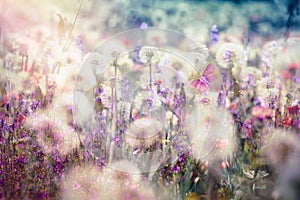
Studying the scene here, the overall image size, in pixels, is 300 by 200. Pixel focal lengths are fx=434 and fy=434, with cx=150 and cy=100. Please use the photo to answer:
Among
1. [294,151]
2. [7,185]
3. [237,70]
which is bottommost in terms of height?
[7,185]

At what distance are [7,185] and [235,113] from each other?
3.72 ft

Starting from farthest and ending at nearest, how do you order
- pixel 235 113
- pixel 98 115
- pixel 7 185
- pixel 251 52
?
pixel 251 52, pixel 235 113, pixel 98 115, pixel 7 185

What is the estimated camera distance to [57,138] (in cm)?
198

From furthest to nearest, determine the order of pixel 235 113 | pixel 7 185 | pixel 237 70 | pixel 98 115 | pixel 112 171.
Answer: pixel 237 70, pixel 235 113, pixel 98 115, pixel 112 171, pixel 7 185

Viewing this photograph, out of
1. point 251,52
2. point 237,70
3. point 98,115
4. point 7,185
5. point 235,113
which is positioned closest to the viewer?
point 7,185

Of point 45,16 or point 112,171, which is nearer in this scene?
point 112,171

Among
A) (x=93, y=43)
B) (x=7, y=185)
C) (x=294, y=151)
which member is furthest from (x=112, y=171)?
(x=93, y=43)

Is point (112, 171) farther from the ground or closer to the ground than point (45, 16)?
closer to the ground

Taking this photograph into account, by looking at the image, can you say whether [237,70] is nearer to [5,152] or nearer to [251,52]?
[251,52]

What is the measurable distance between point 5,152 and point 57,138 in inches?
9.2

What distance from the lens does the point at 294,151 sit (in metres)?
1.92

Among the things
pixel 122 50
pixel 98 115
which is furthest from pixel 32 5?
pixel 98 115

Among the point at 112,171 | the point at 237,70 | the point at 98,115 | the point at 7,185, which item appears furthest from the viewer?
the point at 237,70

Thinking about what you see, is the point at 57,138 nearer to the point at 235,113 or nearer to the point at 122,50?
the point at 122,50
